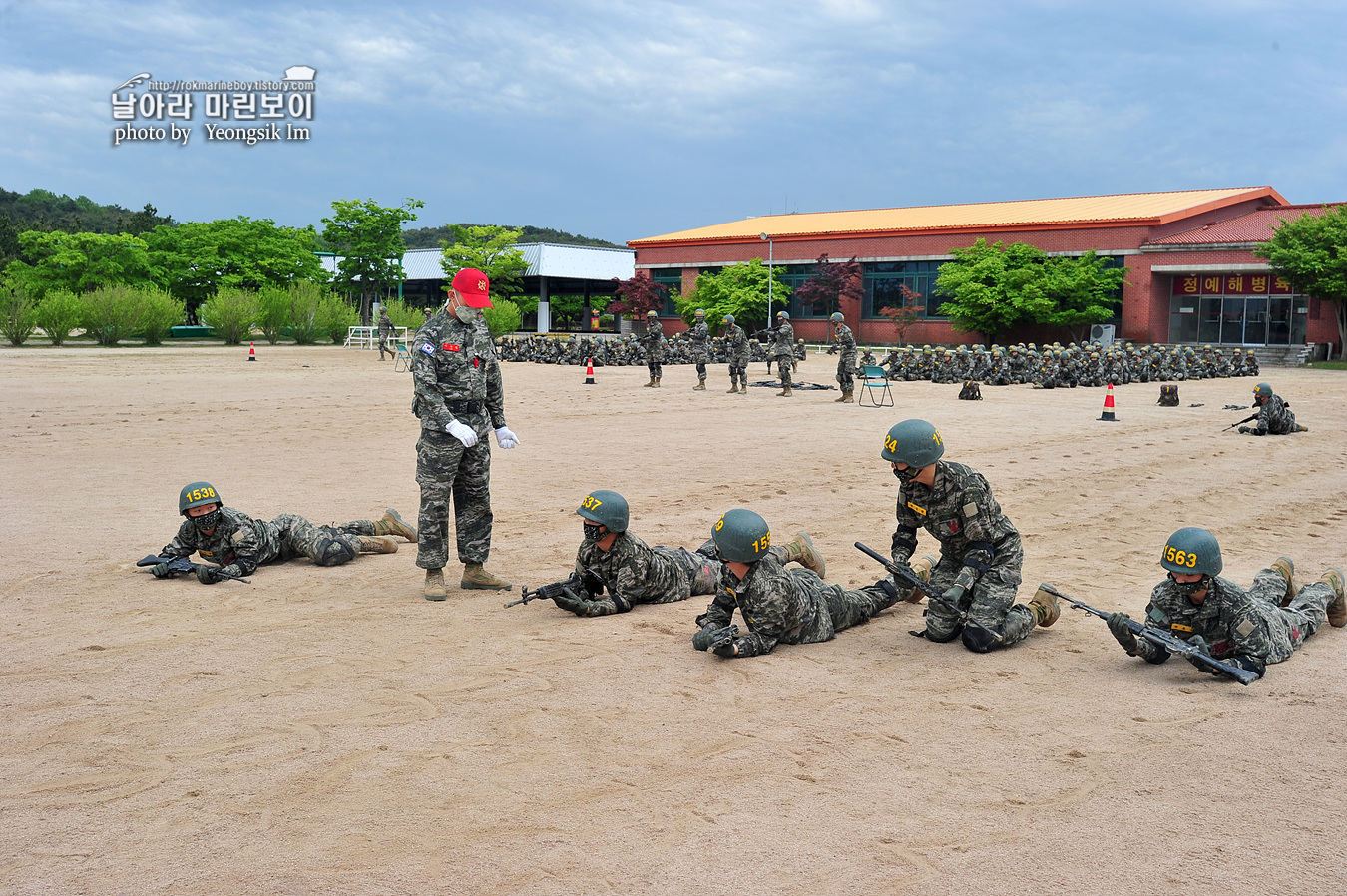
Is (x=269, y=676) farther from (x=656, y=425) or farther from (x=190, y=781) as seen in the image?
(x=656, y=425)

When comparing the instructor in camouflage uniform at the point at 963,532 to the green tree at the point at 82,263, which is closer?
the instructor in camouflage uniform at the point at 963,532

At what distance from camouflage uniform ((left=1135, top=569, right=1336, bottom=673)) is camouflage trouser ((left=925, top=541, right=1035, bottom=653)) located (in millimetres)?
770

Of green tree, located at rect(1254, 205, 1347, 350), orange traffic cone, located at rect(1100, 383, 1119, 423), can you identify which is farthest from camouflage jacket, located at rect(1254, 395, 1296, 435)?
green tree, located at rect(1254, 205, 1347, 350)

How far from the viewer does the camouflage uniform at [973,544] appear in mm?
6582

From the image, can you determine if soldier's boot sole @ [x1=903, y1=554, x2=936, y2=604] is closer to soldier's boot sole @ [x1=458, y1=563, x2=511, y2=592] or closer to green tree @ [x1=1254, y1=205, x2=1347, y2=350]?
soldier's boot sole @ [x1=458, y1=563, x2=511, y2=592]

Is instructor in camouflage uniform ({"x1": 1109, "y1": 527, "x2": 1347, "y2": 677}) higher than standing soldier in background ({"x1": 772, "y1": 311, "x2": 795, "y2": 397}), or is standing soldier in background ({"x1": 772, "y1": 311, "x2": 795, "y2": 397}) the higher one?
standing soldier in background ({"x1": 772, "y1": 311, "x2": 795, "y2": 397})

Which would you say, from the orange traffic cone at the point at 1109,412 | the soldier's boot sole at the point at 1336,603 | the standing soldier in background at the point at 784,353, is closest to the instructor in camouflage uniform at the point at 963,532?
the soldier's boot sole at the point at 1336,603

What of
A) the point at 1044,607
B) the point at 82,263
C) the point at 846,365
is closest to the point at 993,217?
the point at 846,365

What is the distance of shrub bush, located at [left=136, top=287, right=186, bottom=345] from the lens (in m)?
44.4

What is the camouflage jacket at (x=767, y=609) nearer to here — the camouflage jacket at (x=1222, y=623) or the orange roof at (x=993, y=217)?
the camouflage jacket at (x=1222, y=623)

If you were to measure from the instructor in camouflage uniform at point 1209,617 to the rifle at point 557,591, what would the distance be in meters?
3.47

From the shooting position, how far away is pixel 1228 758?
4902mm

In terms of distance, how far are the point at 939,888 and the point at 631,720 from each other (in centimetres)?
199

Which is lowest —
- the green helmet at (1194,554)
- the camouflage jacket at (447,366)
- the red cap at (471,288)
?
the green helmet at (1194,554)
